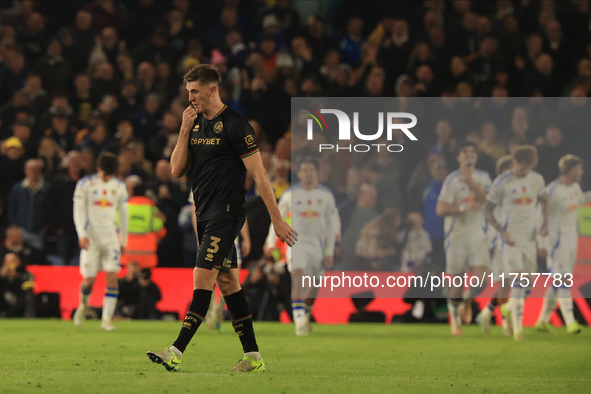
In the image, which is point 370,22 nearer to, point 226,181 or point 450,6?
point 450,6

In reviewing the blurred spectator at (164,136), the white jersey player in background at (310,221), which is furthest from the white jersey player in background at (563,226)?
the blurred spectator at (164,136)

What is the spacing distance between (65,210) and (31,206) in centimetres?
60

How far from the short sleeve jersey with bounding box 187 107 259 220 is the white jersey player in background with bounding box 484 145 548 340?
21.0 ft

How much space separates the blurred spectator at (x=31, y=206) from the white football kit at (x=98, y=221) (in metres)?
2.58

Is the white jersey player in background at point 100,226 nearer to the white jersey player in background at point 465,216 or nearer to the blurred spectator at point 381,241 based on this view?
the blurred spectator at point 381,241

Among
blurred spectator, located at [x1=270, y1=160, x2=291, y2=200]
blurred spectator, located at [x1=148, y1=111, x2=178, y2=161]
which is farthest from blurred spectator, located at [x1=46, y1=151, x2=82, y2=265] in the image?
blurred spectator, located at [x1=270, y1=160, x2=291, y2=200]

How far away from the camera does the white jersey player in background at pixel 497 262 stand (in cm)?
1223

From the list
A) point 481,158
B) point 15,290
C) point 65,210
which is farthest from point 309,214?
point 15,290

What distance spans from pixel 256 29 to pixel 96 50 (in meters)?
3.64

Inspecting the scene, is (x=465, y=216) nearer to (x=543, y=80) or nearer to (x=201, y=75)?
(x=543, y=80)

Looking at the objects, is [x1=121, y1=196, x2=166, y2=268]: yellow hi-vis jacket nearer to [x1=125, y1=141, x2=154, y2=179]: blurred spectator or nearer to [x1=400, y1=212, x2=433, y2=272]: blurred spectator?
[x1=125, y1=141, x2=154, y2=179]: blurred spectator

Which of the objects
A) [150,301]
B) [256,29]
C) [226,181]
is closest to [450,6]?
[256,29]

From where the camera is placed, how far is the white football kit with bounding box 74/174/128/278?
40.7 ft

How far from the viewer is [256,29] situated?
61.1ft
